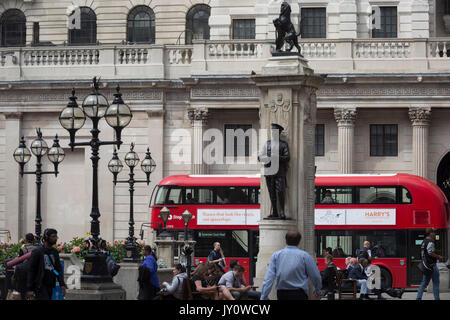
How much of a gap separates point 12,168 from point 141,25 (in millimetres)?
10074

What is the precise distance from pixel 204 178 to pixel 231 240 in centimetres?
257

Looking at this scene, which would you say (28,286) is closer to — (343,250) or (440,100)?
(343,250)

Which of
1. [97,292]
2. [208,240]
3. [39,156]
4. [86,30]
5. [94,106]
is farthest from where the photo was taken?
[86,30]

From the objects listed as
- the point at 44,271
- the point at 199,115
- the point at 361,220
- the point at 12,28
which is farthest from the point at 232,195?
the point at 44,271

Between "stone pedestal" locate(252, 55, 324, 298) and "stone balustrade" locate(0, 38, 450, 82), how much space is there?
867 inches

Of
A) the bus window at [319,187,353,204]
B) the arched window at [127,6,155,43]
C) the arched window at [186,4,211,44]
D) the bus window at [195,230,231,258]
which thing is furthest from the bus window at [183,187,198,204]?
the arched window at [127,6,155,43]

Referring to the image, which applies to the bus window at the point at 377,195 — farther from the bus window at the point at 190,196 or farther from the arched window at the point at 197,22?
the arched window at the point at 197,22

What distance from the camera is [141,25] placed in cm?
5653

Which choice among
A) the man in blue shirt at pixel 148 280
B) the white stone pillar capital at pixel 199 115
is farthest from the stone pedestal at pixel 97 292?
the white stone pillar capital at pixel 199 115

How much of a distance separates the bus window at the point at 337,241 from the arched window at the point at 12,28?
889 inches

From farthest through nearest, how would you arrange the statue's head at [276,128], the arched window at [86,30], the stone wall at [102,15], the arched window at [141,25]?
the arched window at [86,30], the arched window at [141,25], the stone wall at [102,15], the statue's head at [276,128]

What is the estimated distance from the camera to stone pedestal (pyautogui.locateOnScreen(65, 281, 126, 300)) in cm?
2317

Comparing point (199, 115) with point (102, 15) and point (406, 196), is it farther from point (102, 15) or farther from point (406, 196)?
point (406, 196)

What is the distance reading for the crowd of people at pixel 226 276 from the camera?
17562 millimetres
